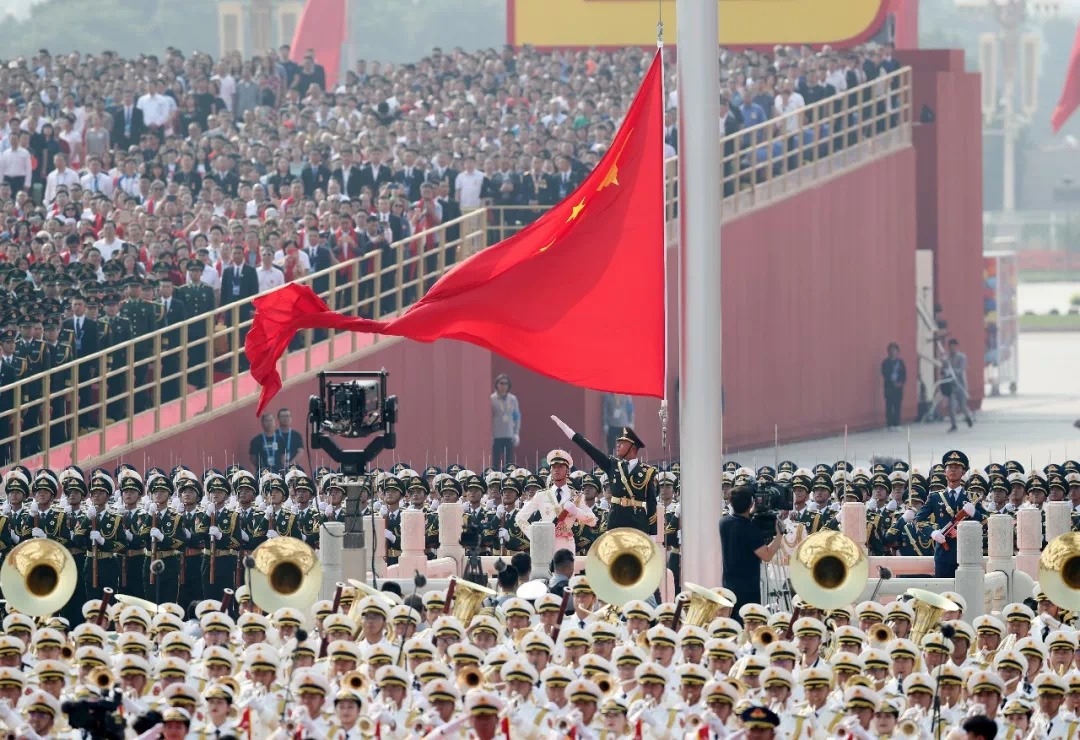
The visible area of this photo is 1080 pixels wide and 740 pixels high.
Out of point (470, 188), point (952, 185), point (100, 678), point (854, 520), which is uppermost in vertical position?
point (952, 185)

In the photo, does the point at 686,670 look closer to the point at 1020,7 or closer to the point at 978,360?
the point at 978,360

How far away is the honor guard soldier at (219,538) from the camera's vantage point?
21547mm

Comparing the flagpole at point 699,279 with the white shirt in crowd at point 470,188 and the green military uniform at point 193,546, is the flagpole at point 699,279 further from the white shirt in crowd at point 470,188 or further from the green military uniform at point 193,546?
the white shirt in crowd at point 470,188

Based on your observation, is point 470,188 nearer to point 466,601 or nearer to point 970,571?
point 970,571

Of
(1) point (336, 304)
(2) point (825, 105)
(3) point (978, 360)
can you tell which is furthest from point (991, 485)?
(3) point (978, 360)

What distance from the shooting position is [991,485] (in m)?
21.3

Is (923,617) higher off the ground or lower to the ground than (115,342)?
lower

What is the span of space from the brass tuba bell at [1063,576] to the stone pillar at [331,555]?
470 centimetres

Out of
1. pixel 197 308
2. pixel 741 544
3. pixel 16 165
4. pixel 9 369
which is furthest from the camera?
pixel 16 165

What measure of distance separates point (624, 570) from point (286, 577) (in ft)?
7.07

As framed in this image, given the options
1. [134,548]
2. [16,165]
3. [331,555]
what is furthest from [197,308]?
[331,555]

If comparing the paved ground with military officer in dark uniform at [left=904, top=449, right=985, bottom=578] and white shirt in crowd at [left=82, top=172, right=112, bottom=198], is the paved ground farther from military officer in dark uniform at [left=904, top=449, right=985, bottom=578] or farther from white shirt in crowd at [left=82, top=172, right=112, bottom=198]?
military officer in dark uniform at [left=904, top=449, right=985, bottom=578]

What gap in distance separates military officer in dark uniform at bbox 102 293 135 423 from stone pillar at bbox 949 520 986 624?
36.3ft

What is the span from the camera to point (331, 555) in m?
17.9
